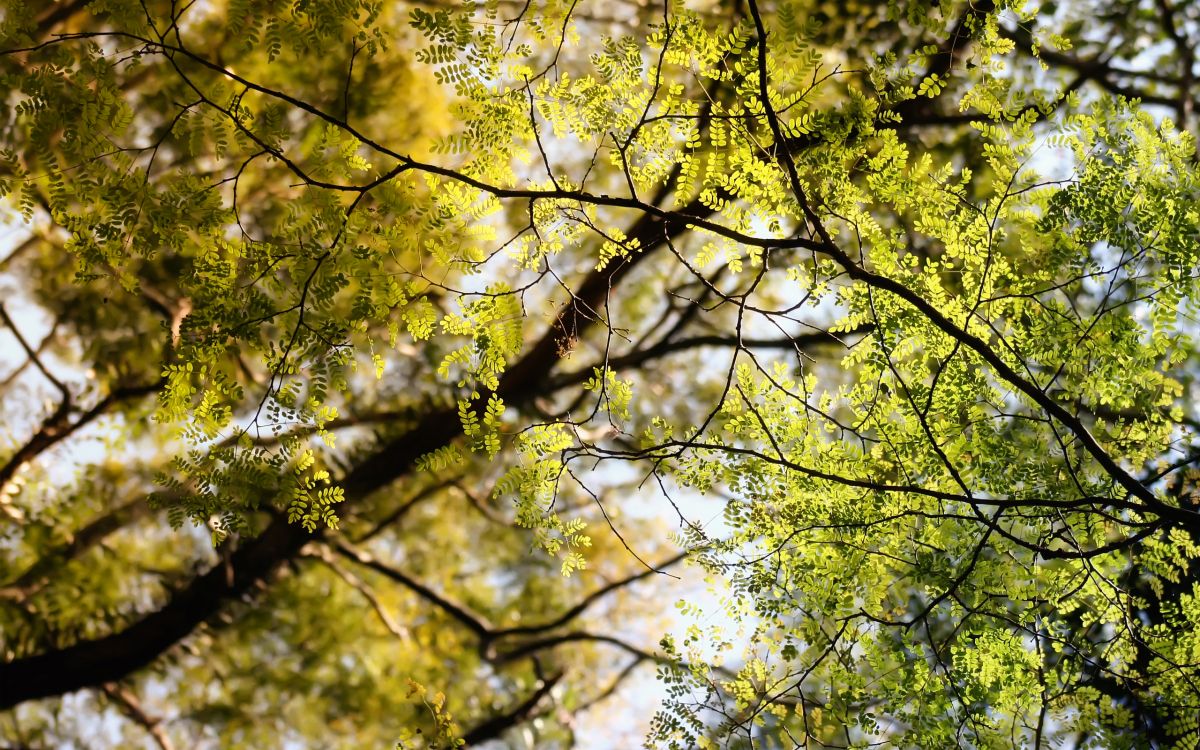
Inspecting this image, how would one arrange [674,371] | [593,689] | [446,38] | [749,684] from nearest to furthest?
1. [446,38]
2. [749,684]
3. [674,371]
4. [593,689]

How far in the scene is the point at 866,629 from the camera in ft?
8.07

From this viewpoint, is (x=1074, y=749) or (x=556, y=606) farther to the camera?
(x=556, y=606)

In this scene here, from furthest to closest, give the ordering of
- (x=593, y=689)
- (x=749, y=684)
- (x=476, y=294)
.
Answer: (x=593, y=689), (x=749, y=684), (x=476, y=294)

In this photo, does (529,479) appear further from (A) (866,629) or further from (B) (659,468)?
(A) (866,629)

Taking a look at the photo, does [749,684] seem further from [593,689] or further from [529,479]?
[593,689]

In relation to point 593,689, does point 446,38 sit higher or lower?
lower

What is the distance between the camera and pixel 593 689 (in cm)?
828

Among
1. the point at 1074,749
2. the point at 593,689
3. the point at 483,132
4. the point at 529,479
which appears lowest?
the point at 1074,749

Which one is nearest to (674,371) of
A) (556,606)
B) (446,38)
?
(556,606)

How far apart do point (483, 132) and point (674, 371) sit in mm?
5160

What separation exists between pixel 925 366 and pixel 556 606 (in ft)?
22.8

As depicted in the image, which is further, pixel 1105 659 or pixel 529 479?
pixel 1105 659

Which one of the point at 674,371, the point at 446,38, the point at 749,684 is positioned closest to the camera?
the point at 446,38

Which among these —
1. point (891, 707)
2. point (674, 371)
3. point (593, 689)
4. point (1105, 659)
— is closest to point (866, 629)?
point (891, 707)
